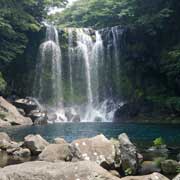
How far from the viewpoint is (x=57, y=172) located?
17.9 ft

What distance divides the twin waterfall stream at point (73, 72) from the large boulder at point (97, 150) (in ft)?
103

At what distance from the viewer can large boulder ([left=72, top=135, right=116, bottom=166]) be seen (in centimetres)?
1171

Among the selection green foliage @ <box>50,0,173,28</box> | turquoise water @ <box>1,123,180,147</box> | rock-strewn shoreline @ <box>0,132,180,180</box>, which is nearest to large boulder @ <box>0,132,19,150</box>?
rock-strewn shoreline @ <box>0,132,180,180</box>

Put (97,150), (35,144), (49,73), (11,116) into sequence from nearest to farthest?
1. (97,150)
2. (35,144)
3. (11,116)
4. (49,73)

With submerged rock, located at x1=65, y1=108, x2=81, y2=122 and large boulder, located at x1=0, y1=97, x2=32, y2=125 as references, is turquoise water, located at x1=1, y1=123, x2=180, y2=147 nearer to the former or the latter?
large boulder, located at x1=0, y1=97, x2=32, y2=125

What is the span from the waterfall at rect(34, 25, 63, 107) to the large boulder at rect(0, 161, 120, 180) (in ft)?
128

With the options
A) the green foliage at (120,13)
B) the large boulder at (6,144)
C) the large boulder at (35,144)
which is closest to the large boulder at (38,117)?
the green foliage at (120,13)

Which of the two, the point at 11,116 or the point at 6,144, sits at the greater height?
the point at 11,116

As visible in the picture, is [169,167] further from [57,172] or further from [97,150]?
[57,172]

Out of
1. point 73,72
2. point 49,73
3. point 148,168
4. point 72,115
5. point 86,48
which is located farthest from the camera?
point 73,72

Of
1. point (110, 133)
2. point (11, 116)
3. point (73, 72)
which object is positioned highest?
point (73, 72)

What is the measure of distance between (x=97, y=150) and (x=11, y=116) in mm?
23308

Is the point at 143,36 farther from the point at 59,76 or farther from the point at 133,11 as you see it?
the point at 59,76

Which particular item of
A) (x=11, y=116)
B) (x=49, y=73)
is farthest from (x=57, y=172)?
(x=49, y=73)
